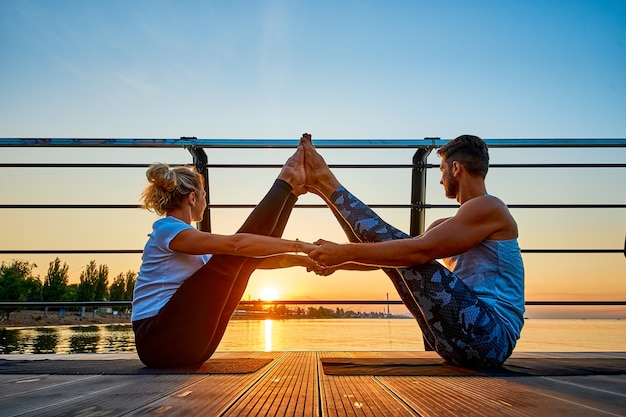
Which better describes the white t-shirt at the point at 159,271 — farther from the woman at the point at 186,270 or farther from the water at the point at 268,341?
the water at the point at 268,341

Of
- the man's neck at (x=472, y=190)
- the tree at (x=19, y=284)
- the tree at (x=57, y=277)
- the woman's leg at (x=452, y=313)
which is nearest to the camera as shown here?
the woman's leg at (x=452, y=313)

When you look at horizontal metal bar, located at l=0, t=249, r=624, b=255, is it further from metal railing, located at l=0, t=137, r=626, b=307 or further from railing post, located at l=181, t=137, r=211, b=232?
railing post, located at l=181, t=137, r=211, b=232

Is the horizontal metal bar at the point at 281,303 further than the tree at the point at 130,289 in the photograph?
Yes

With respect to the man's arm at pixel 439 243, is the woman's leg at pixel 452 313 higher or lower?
lower

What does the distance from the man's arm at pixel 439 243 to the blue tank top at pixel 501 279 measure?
0.05 metres

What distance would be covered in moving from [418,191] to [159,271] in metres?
1.38

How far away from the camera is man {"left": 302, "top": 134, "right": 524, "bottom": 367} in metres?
1.50

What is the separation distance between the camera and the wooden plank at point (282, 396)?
2.60 ft

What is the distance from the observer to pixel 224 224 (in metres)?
2.46

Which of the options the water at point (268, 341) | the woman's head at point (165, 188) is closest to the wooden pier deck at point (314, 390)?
the woman's head at point (165, 188)

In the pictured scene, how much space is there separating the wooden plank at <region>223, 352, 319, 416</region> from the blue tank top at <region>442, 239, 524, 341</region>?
0.64 metres

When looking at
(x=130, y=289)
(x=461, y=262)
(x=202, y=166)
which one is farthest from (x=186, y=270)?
(x=130, y=289)

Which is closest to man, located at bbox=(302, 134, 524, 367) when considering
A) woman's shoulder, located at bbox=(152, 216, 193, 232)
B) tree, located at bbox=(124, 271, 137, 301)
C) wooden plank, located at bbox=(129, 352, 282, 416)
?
woman's shoulder, located at bbox=(152, 216, 193, 232)

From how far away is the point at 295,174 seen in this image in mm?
1953
